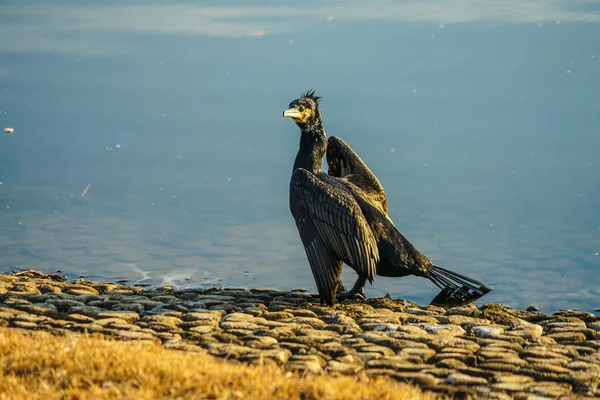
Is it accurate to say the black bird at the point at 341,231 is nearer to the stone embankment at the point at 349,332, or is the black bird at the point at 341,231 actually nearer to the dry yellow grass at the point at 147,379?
the stone embankment at the point at 349,332

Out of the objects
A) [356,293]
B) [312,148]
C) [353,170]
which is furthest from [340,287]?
[312,148]

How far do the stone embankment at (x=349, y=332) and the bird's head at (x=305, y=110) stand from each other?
2121 mm

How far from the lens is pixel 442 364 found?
810 cm

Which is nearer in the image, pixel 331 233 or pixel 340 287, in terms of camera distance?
pixel 331 233

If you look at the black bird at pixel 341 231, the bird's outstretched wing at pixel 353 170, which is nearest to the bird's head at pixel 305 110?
the black bird at pixel 341 231

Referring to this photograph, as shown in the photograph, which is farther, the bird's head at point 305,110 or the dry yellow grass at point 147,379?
the bird's head at point 305,110

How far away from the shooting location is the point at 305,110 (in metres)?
→ 11.4

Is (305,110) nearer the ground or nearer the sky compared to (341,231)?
nearer the sky

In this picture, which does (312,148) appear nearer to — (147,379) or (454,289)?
(454,289)

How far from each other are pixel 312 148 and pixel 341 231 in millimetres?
1356

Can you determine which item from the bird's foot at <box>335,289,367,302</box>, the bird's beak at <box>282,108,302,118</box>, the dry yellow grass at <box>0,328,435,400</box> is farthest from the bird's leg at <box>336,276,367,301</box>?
the dry yellow grass at <box>0,328,435,400</box>

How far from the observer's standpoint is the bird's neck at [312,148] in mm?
11383

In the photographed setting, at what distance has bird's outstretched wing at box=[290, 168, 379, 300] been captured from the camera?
10547 mm

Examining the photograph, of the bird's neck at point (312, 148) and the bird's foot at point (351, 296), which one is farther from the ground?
the bird's neck at point (312, 148)
